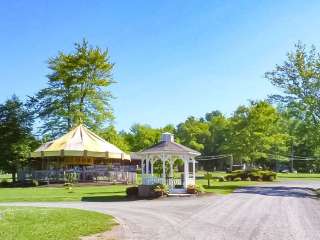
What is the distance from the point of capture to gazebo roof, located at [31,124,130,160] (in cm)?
4988

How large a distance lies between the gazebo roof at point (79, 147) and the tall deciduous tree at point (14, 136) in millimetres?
4869

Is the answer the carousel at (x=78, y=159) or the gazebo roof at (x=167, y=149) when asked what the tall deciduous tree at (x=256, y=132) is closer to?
the carousel at (x=78, y=159)

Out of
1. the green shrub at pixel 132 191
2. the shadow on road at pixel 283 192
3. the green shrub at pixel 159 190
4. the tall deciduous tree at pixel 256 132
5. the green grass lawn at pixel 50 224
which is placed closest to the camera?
the green grass lawn at pixel 50 224

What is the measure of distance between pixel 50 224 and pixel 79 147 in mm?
33112

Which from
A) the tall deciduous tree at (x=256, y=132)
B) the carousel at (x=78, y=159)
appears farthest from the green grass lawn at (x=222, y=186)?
the tall deciduous tree at (x=256, y=132)

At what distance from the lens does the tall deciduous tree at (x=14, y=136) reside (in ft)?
182

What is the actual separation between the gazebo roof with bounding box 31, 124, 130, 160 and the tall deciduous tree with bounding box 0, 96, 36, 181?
487cm

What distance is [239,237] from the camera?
49.7 ft

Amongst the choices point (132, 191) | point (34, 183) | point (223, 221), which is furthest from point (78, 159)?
point (223, 221)

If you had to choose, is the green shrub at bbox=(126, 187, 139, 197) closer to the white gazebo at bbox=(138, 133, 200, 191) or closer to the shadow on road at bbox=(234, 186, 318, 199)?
the white gazebo at bbox=(138, 133, 200, 191)

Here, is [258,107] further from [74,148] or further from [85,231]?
[85,231]

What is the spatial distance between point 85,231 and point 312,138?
111ft

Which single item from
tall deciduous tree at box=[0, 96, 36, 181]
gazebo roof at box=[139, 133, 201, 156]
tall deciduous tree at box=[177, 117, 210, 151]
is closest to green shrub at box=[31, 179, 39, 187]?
tall deciduous tree at box=[0, 96, 36, 181]

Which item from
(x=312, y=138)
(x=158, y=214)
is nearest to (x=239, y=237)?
(x=158, y=214)
